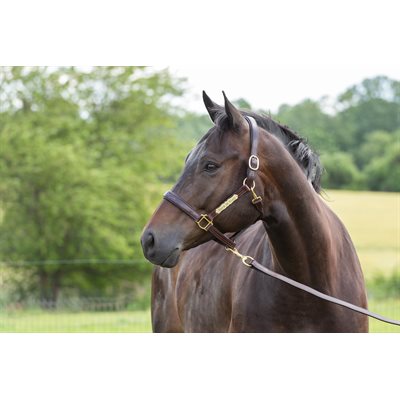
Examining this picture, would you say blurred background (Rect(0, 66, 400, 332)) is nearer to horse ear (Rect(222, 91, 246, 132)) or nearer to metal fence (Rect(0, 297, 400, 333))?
metal fence (Rect(0, 297, 400, 333))

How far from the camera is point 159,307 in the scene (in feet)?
20.8

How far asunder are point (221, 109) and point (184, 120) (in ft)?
66.9

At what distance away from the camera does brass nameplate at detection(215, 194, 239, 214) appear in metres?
3.57

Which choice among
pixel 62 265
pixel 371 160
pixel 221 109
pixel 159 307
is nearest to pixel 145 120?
pixel 62 265

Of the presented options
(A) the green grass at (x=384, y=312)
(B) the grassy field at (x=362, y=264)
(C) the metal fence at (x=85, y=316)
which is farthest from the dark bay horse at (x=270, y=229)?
(B) the grassy field at (x=362, y=264)

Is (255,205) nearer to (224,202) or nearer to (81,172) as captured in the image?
(224,202)

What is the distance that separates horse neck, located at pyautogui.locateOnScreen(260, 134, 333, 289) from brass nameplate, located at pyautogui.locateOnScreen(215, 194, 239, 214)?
0.75 ft

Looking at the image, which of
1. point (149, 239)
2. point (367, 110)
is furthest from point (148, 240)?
point (367, 110)

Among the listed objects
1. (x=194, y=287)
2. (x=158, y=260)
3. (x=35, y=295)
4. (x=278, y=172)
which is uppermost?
(x=278, y=172)

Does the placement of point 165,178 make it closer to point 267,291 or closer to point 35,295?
point 35,295

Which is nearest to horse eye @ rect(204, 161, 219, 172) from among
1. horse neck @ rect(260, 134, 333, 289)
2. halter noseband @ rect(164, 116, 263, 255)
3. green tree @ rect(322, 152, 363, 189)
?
halter noseband @ rect(164, 116, 263, 255)

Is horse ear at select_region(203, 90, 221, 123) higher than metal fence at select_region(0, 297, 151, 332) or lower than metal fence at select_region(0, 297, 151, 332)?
higher

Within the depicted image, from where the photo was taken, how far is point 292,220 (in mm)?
3793

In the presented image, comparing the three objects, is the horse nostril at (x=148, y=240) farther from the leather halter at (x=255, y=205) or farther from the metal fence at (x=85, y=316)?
the metal fence at (x=85, y=316)
